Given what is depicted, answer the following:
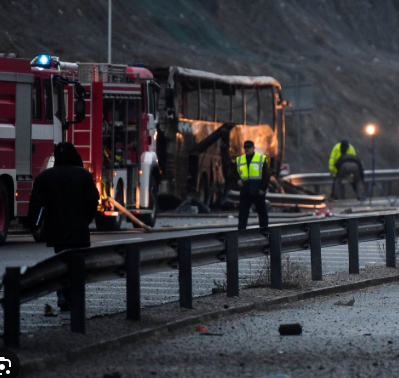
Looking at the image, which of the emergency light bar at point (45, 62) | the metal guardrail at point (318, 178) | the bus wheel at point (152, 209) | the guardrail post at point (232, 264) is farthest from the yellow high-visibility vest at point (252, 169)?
the metal guardrail at point (318, 178)

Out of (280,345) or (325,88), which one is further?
(325,88)

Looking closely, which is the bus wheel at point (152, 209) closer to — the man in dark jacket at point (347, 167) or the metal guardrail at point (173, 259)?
the metal guardrail at point (173, 259)

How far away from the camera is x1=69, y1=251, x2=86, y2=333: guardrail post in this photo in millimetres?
10164

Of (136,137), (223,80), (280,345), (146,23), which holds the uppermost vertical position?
(146,23)

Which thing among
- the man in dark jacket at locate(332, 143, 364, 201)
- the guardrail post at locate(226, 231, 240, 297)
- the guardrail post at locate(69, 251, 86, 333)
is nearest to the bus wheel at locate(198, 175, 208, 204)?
the man in dark jacket at locate(332, 143, 364, 201)

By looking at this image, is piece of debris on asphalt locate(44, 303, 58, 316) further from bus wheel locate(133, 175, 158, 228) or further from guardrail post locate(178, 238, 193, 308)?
bus wheel locate(133, 175, 158, 228)

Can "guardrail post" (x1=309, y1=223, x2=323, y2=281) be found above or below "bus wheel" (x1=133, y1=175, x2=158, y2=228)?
below

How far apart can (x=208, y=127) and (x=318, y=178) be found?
9.92 meters

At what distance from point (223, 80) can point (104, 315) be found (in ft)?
93.2

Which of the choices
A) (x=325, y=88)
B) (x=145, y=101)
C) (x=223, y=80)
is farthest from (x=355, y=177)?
(x=325, y=88)

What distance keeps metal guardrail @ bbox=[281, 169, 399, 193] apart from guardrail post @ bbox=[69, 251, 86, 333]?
30.9 m

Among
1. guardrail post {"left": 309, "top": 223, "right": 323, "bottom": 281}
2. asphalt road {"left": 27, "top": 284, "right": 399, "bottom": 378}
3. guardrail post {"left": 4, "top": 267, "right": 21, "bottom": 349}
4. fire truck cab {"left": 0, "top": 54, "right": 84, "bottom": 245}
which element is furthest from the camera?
fire truck cab {"left": 0, "top": 54, "right": 84, "bottom": 245}

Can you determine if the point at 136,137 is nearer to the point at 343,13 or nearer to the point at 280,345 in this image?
the point at 280,345

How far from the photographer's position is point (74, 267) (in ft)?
33.7
